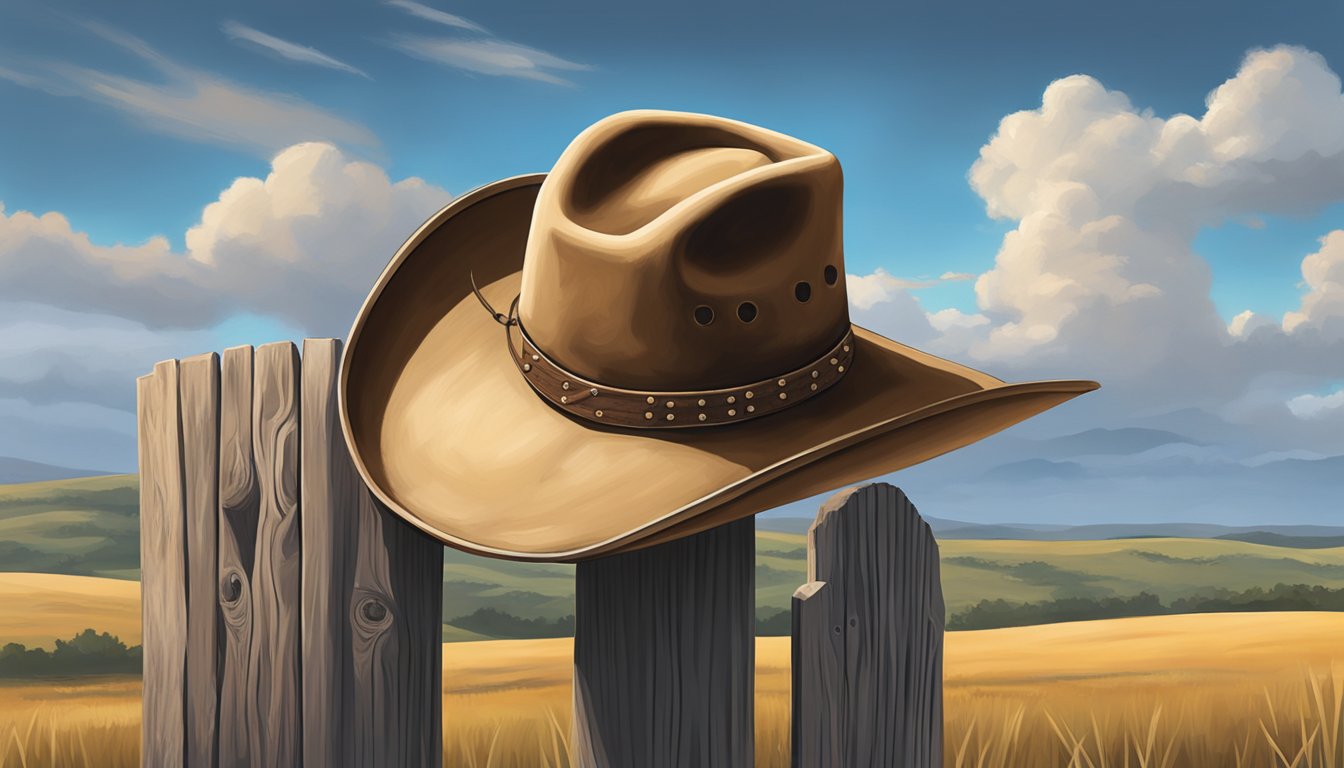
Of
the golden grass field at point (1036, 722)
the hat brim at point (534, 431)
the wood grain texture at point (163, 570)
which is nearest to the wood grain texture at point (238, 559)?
the wood grain texture at point (163, 570)

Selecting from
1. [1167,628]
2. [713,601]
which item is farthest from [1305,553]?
[713,601]

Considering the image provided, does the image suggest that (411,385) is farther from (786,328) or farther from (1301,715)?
(1301,715)

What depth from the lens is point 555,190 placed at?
7.19 feet

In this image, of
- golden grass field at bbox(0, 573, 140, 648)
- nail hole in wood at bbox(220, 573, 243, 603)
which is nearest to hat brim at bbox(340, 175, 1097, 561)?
nail hole in wood at bbox(220, 573, 243, 603)

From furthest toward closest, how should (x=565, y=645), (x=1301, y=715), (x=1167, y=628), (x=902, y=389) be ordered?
(x=1167, y=628) → (x=565, y=645) → (x=1301, y=715) → (x=902, y=389)

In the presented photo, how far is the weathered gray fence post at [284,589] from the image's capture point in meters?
2.42

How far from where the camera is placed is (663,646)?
241cm

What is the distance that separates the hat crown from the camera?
79.7 inches

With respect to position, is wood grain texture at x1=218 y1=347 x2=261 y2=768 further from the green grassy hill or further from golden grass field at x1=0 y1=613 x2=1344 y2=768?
the green grassy hill

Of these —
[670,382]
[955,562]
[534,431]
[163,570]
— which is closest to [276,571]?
[163,570]

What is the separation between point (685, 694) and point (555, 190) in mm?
1094

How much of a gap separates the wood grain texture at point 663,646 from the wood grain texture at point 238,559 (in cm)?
73

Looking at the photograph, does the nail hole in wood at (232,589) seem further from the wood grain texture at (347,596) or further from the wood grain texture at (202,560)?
the wood grain texture at (347,596)

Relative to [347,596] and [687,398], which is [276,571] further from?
[687,398]
